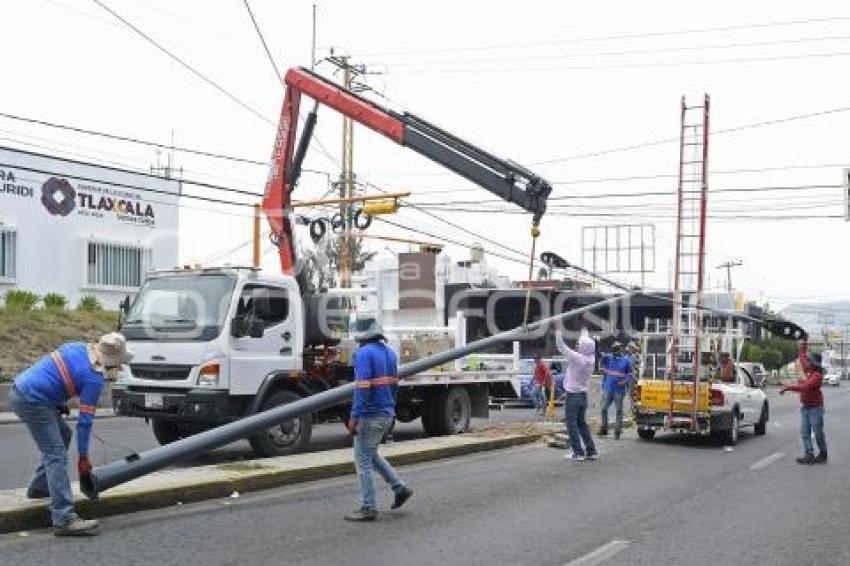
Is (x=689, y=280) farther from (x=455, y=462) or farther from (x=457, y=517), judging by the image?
(x=457, y=517)

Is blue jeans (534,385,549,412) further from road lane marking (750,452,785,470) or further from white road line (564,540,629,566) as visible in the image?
white road line (564,540,629,566)

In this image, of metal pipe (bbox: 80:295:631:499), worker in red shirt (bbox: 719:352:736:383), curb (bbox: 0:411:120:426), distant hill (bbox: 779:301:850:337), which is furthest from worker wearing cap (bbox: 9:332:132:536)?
distant hill (bbox: 779:301:850:337)

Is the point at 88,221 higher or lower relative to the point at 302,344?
higher

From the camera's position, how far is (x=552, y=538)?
8.20 metres

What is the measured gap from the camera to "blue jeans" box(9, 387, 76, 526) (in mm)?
7543

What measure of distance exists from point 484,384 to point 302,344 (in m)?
4.72

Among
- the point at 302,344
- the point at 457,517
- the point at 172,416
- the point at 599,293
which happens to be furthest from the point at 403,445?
the point at 599,293

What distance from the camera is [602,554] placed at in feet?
25.0

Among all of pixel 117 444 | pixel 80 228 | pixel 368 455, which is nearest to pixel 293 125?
pixel 117 444

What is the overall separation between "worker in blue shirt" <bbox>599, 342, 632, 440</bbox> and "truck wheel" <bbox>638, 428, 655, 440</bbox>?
1.21ft

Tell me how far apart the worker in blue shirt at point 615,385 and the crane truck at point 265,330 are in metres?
3.25

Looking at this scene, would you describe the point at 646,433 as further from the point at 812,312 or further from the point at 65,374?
the point at 812,312

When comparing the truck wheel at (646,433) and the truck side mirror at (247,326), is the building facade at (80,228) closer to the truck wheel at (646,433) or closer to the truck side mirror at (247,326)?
the truck side mirror at (247,326)

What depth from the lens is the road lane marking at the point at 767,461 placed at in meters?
13.6
